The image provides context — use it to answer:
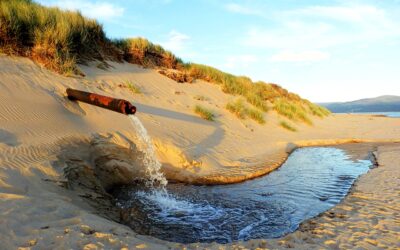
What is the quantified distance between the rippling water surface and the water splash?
1.05 feet

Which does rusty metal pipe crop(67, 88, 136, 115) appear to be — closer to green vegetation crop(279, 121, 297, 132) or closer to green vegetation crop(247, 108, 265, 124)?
green vegetation crop(247, 108, 265, 124)

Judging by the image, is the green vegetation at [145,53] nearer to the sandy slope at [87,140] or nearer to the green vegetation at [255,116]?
the sandy slope at [87,140]

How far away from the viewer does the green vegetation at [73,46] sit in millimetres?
8562

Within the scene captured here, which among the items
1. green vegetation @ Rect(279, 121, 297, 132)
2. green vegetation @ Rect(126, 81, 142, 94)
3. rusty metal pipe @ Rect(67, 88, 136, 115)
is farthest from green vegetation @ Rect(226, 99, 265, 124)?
rusty metal pipe @ Rect(67, 88, 136, 115)

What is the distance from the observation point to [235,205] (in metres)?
5.47

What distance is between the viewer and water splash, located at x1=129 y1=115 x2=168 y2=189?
660cm

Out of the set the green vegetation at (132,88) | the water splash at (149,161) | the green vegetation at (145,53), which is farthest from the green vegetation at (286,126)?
the water splash at (149,161)

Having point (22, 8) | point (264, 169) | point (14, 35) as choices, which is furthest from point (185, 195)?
point (22, 8)

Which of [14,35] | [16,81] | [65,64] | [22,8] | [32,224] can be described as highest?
[22,8]

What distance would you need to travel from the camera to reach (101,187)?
5.54 meters

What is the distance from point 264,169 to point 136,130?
11.1ft

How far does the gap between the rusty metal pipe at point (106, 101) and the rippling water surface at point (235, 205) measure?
1575 mm

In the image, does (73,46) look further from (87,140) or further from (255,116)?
(255,116)

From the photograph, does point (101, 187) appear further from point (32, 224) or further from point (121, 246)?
point (121, 246)
